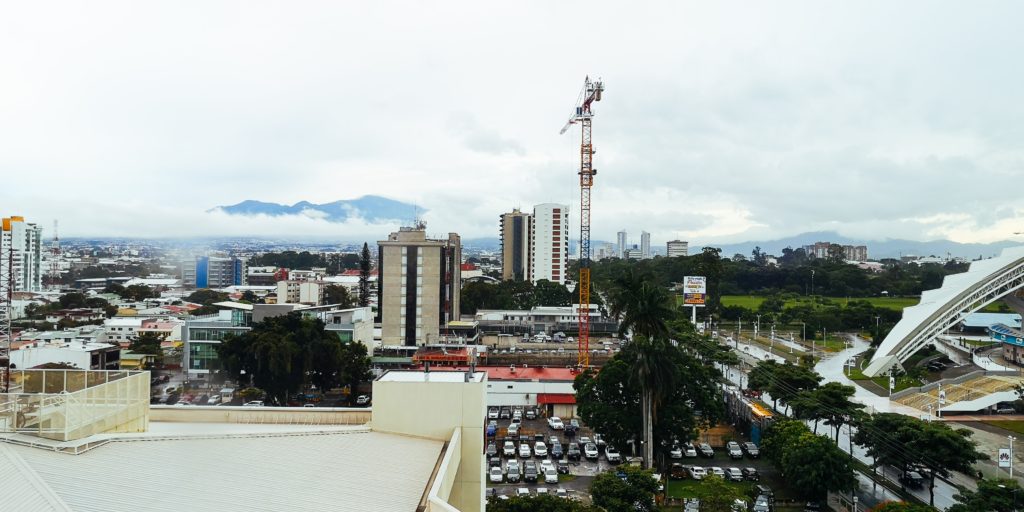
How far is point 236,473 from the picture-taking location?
17.9ft

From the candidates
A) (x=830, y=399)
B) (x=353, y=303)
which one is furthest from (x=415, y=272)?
(x=830, y=399)

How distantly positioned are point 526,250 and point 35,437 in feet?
238

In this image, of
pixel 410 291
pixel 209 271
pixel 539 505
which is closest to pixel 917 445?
pixel 539 505

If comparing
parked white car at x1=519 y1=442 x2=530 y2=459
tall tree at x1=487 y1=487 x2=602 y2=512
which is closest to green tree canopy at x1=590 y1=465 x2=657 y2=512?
tall tree at x1=487 y1=487 x2=602 y2=512

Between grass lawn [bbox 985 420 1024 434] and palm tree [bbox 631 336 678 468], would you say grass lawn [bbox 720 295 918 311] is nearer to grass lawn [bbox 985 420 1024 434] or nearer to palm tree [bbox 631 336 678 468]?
grass lawn [bbox 985 420 1024 434]

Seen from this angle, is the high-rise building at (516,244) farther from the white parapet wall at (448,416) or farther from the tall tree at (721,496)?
the white parapet wall at (448,416)

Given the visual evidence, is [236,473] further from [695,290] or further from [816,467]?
[695,290]

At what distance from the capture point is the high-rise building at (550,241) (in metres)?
73.6

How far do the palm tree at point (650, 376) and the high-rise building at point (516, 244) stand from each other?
5931cm

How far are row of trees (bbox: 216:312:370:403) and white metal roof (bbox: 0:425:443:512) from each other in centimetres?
1563

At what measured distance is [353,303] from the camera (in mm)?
49688

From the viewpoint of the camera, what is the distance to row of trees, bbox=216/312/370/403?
21531 millimetres

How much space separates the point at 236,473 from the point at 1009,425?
24.2 m

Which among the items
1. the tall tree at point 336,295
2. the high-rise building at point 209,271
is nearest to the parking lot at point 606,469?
the high-rise building at point 209,271
